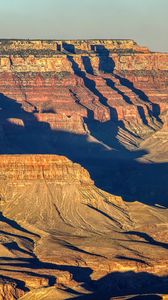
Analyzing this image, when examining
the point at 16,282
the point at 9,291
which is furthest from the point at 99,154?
the point at 9,291

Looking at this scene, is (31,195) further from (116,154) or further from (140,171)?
(116,154)

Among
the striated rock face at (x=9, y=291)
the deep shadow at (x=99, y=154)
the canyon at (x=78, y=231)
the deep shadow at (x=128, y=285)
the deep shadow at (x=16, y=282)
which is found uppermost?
the striated rock face at (x=9, y=291)

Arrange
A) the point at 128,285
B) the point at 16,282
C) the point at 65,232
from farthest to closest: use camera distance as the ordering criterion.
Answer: the point at 65,232 < the point at 128,285 < the point at 16,282

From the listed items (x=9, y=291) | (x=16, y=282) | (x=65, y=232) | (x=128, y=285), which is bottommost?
(x=65, y=232)

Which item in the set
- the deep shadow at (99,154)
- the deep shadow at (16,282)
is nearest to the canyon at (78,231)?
the deep shadow at (16,282)

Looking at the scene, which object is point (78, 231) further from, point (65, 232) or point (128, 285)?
point (128, 285)

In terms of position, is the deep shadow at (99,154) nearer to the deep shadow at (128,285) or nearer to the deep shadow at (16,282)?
the deep shadow at (128,285)

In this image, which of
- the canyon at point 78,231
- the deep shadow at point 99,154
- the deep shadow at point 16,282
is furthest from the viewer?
the deep shadow at point 99,154

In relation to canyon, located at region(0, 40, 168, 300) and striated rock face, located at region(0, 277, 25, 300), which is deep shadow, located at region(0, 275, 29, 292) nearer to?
canyon, located at region(0, 40, 168, 300)

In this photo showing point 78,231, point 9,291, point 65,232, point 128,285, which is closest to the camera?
point 9,291

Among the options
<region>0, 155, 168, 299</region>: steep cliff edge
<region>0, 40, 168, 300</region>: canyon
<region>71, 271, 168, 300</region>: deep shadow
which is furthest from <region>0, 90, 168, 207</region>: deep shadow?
<region>71, 271, 168, 300</region>: deep shadow

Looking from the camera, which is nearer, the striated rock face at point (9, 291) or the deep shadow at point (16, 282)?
the striated rock face at point (9, 291)

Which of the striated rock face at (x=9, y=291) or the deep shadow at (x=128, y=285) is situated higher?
the striated rock face at (x=9, y=291)

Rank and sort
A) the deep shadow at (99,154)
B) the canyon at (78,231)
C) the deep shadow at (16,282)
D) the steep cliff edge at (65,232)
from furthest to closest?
the deep shadow at (99,154)
the steep cliff edge at (65,232)
the canyon at (78,231)
the deep shadow at (16,282)
